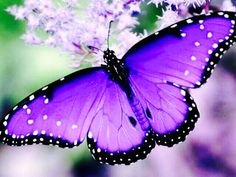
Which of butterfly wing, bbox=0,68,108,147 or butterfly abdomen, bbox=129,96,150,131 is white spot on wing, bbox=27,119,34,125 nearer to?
butterfly wing, bbox=0,68,108,147

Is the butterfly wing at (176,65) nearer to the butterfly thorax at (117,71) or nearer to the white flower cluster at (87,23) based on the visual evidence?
the butterfly thorax at (117,71)

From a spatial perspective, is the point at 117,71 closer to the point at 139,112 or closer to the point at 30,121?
the point at 139,112

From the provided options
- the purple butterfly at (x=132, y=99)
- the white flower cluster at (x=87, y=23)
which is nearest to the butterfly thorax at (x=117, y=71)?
the purple butterfly at (x=132, y=99)

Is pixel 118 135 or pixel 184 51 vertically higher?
pixel 184 51

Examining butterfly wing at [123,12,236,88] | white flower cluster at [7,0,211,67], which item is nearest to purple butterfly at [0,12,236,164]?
butterfly wing at [123,12,236,88]

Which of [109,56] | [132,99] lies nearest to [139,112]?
[132,99]
